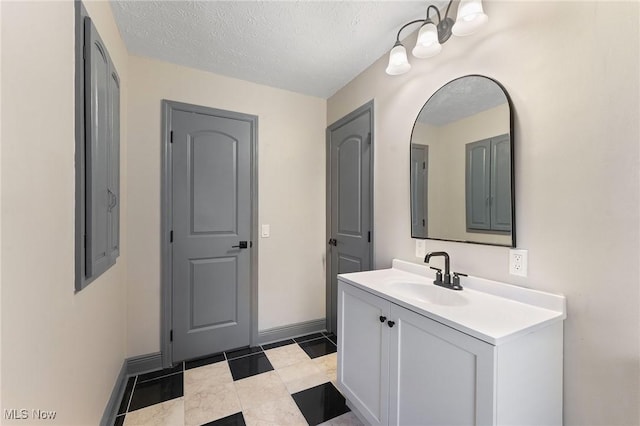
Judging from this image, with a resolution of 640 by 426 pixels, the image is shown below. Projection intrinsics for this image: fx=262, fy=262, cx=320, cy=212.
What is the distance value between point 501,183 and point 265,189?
6.11 feet

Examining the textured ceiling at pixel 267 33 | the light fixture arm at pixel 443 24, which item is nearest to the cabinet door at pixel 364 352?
the light fixture arm at pixel 443 24

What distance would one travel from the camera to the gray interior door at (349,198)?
222cm

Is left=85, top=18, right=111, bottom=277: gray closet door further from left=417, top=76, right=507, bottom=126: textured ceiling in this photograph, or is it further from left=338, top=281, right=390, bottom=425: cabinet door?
→ left=417, top=76, right=507, bottom=126: textured ceiling

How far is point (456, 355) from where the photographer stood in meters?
0.98

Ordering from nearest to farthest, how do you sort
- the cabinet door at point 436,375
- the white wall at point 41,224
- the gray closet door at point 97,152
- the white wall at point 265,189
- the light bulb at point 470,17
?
Answer: the white wall at point 41,224 → the cabinet door at point 436,375 → the gray closet door at point 97,152 → the light bulb at point 470,17 → the white wall at point 265,189

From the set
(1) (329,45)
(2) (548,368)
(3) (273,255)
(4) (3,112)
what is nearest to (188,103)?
(1) (329,45)

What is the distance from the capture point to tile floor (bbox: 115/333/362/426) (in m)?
1.58

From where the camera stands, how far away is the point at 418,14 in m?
1.60

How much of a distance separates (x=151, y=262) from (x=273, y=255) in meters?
1.00

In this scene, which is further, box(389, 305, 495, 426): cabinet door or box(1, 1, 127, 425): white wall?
box(389, 305, 495, 426): cabinet door

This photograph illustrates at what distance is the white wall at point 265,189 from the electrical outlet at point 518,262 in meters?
1.78

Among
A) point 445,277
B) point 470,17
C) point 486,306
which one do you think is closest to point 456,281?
point 445,277

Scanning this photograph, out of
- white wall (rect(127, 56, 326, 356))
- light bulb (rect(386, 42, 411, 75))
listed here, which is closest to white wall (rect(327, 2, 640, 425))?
light bulb (rect(386, 42, 411, 75))

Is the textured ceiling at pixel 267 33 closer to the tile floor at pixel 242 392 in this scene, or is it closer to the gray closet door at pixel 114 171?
the gray closet door at pixel 114 171
